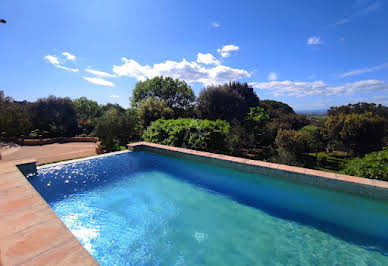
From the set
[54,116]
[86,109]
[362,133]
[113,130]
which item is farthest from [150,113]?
[362,133]

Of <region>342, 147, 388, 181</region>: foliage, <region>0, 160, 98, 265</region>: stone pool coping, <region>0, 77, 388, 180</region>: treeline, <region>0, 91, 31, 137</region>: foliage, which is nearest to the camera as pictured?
<region>0, 160, 98, 265</region>: stone pool coping

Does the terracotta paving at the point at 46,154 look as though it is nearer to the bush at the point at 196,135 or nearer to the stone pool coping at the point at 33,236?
the bush at the point at 196,135

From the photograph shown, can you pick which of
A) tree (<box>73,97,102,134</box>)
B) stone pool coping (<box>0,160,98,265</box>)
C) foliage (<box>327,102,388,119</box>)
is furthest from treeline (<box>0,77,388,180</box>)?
foliage (<box>327,102,388,119</box>)

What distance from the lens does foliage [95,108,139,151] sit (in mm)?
11062

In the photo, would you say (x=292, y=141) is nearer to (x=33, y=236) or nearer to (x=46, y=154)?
(x=33, y=236)

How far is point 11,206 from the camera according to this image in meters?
2.50

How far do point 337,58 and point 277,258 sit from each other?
19.5 meters

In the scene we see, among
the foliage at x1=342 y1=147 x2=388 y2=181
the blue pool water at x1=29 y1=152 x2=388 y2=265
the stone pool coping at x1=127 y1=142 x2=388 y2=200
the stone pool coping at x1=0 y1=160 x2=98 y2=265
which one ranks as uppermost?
the foliage at x1=342 y1=147 x2=388 y2=181

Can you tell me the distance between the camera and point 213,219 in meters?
3.43

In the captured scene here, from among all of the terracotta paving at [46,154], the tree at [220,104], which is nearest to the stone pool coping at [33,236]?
the terracotta paving at [46,154]

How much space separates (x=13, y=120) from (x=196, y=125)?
1785 centimetres

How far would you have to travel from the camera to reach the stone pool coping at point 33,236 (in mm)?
1597

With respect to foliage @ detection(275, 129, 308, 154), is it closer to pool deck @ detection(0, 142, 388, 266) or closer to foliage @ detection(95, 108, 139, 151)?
pool deck @ detection(0, 142, 388, 266)

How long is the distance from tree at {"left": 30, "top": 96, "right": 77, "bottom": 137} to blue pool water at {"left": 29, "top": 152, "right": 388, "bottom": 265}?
55.1ft
